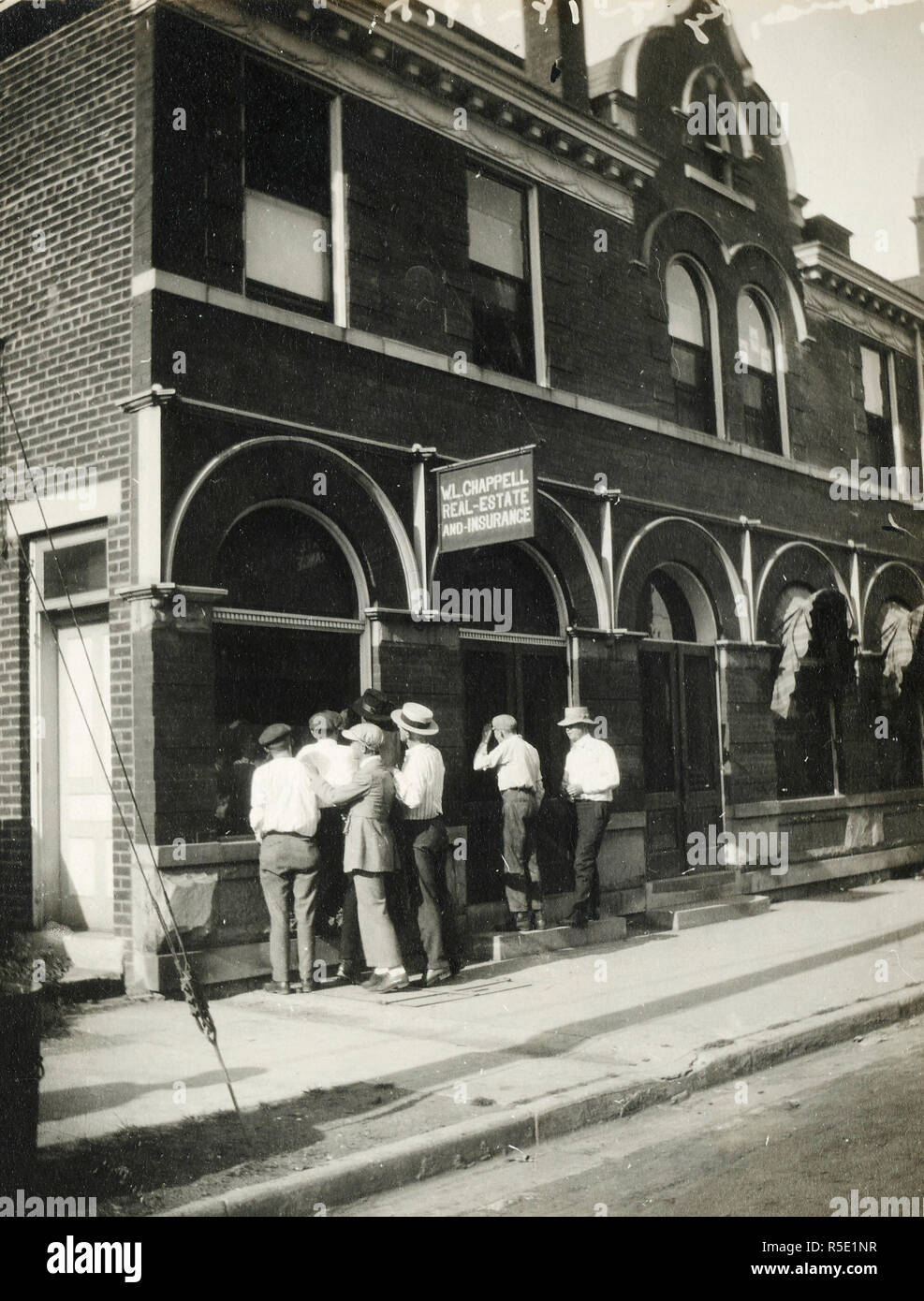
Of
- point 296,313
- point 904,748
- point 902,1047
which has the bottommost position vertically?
point 902,1047

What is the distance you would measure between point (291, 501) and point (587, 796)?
12.1ft

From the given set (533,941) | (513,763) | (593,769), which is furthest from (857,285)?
(533,941)

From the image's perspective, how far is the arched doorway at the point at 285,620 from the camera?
895 cm

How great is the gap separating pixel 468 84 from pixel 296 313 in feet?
10.2

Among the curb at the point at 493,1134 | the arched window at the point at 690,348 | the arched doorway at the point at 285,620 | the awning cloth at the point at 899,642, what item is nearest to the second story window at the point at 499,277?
the arched window at the point at 690,348

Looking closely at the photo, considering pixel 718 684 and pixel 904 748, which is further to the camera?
pixel 904 748

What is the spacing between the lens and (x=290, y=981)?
860cm

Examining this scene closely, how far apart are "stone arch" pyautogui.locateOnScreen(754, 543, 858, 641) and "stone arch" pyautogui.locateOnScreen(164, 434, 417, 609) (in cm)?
570

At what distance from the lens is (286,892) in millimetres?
8531

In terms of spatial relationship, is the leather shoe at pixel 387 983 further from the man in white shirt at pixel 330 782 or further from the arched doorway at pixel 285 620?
the arched doorway at pixel 285 620

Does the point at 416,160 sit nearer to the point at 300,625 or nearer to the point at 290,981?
the point at 300,625

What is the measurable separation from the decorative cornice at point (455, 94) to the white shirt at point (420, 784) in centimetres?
538

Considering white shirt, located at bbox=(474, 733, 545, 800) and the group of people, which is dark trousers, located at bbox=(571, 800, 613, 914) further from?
white shirt, located at bbox=(474, 733, 545, 800)
